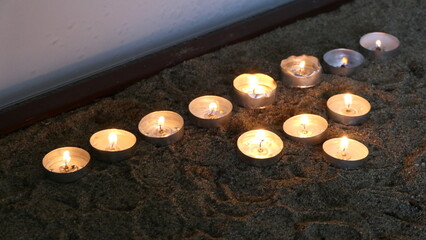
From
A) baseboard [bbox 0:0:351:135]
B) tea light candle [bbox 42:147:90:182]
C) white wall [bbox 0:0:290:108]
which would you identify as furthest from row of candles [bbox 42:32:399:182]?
white wall [bbox 0:0:290:108]

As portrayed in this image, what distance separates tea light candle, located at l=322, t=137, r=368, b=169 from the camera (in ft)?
6.95

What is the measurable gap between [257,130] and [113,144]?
1.64 feet

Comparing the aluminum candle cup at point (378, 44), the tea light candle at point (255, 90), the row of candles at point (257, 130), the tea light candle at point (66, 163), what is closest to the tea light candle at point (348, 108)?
the row of candles at point (257, 130)

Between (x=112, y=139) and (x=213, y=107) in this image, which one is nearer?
(x=112, y=139)

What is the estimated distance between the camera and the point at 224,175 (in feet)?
6.91

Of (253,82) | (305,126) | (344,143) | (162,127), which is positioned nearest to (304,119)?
(305,126)

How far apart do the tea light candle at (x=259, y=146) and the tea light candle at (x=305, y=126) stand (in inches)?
2.9

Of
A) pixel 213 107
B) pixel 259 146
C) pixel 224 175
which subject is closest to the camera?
pixel 224 175

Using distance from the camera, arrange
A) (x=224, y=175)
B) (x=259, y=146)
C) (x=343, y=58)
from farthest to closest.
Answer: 1. (x=343, y=58)
2. (x=259, y=146)
3. (x=224, y=175)

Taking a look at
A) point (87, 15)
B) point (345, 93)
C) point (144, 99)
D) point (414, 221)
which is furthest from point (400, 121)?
point (87, 15)

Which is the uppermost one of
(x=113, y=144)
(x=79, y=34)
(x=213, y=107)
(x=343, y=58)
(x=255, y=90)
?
(x=343, y=58)

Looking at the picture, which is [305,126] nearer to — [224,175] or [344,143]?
[344,143]

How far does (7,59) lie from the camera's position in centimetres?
224

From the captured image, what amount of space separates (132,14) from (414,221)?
4.32ft
